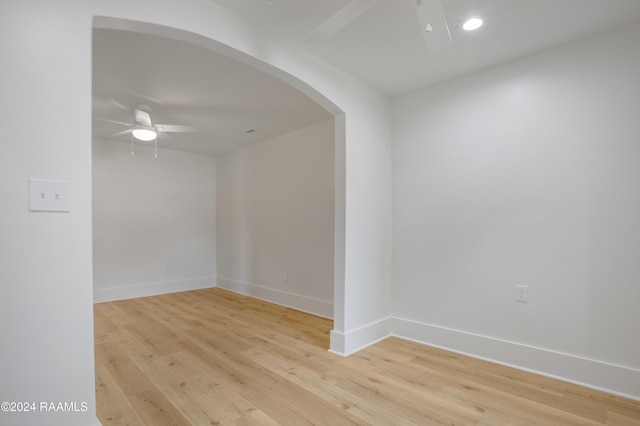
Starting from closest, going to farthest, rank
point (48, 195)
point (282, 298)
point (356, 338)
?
point (48, 195), point (356, 338), point (282, 298)

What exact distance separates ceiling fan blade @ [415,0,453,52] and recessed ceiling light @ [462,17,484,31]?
71 cm

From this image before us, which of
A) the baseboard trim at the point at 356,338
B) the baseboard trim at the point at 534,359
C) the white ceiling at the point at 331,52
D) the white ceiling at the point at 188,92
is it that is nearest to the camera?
the white ceiling at the point at 331,52

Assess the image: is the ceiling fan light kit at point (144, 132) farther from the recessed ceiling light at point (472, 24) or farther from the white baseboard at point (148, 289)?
the recessed ceiling light at point (472, 24)

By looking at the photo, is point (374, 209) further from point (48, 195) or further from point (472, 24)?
point (48, 195)

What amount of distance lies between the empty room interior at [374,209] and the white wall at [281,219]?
0.13 m

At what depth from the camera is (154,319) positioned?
11.4 ft

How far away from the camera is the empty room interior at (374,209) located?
1.22 m

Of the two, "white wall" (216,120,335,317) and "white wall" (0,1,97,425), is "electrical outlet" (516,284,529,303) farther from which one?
"white wall" (0,1,97,425)

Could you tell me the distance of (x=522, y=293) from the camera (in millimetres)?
2293

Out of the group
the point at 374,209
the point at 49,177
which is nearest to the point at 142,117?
the point at 49,177

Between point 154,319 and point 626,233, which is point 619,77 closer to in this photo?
point 626,233

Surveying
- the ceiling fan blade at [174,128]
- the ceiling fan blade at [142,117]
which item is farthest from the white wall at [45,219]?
the ceiling fan blade at [174,128]

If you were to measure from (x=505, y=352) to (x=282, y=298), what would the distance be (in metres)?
2.70

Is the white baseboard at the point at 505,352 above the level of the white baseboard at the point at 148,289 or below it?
above
